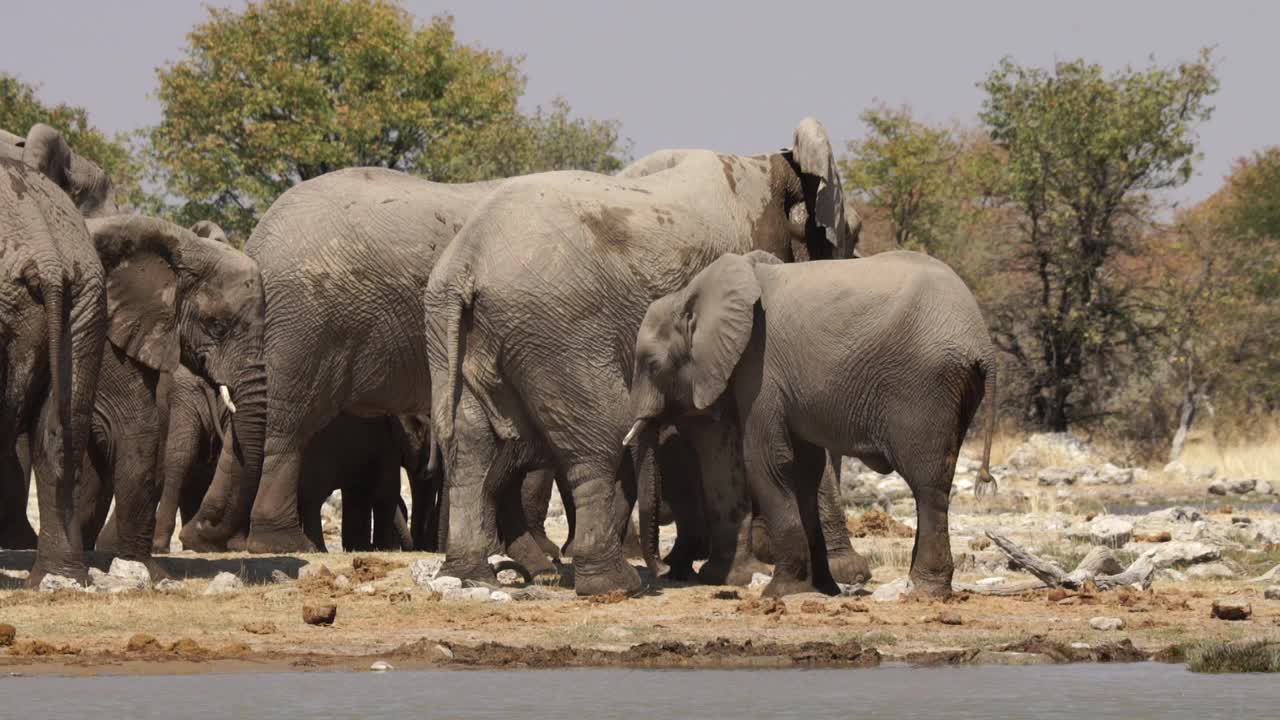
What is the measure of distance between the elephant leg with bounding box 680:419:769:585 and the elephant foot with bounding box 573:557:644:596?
944 mm

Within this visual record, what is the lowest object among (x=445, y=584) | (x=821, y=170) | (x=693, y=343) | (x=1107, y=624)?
(x=1107, y=624)

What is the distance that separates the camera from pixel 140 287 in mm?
14211

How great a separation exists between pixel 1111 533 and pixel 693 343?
18.3 feet

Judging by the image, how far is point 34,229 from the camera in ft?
41.3

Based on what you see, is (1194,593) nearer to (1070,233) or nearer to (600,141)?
(1070,233)

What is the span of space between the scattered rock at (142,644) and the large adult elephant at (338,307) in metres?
4.49

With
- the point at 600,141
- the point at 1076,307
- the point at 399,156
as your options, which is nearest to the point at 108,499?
the point at 1076,307

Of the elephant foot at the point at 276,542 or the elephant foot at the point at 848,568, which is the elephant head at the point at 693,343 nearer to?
the elephant foot at the point at 848,568

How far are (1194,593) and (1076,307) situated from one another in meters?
23.9

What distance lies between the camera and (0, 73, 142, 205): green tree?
141ft

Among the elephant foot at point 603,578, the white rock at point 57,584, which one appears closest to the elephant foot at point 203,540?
the white rock at point 57,584

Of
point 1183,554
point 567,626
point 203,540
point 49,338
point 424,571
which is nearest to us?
point 567,626

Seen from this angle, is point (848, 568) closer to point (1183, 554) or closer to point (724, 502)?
point (724, 502)

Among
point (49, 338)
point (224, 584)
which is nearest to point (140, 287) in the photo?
point (49, 338)
